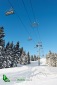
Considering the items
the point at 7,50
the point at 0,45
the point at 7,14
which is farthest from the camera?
the point at 7,50

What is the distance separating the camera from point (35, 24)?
19828mm

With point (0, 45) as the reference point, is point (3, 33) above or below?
above

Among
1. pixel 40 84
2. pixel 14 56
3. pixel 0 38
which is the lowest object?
pixel 40 84

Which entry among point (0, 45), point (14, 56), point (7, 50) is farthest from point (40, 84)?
point (14, 56)

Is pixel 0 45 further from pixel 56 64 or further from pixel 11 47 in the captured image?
pixel 56 64

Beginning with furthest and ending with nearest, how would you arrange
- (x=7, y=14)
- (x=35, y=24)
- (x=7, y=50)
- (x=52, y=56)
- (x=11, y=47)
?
(x=52, y=56) < (x=11, y=47) < (x=7, y=50) < (x=35, y=24) < (x=7, y=14)

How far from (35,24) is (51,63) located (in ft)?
295

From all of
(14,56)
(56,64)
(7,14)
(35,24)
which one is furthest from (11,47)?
(7,14)

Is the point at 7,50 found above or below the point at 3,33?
below

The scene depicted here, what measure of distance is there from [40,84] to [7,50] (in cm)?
5168

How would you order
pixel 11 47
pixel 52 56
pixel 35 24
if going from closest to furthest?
pixel 35 24, pixel 11 47, pixel 52 56

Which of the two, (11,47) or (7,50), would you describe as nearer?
(7,50)

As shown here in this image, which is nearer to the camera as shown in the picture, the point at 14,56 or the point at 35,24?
the point at 35,24

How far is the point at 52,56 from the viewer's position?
110 m
